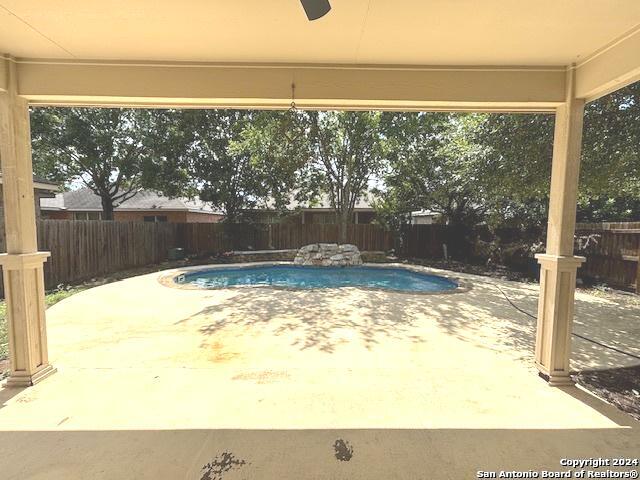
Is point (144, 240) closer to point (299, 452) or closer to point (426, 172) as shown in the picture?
point (426, 172)

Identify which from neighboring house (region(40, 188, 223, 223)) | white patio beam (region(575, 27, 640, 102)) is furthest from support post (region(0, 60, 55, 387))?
neighboring house (region(40, 188, 223, 223))

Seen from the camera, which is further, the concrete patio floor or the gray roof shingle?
the gray roof shingle

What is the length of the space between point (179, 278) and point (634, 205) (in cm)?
1507

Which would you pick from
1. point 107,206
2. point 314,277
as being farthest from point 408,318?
point 107,206

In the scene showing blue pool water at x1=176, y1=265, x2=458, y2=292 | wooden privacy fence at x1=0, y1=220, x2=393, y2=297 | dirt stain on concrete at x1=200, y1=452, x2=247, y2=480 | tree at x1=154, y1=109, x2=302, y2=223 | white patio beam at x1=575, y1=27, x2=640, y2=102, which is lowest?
blue pool water at x1=176, y1=265, x2=458, y2=292

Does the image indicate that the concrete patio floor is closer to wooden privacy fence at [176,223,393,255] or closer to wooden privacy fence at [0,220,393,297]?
wooden privacy fence at [0,220,393,297]

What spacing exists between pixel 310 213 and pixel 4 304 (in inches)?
599

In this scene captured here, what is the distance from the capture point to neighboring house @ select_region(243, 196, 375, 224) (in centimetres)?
1465

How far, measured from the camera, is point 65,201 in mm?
19328

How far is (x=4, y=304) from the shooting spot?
5.34 m

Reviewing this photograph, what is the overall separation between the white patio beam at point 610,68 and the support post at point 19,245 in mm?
4687

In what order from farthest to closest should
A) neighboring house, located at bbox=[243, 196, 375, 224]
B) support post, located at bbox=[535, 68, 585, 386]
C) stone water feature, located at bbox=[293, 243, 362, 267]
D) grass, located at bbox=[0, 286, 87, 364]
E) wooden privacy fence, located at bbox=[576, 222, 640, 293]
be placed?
neighboring house, located at bbox=[243, 196, 375, 224], stone water feature, located at bbox=[293, 243, 362, 267], wooden privacy fence, located at bbox=[576, 222, 640, 293], grass, located at bbox=[0, 286, 87, 364], support post, located at bbox=[535, 68, 585, 386]

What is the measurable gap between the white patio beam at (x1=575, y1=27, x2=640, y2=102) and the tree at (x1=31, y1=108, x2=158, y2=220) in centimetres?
1393

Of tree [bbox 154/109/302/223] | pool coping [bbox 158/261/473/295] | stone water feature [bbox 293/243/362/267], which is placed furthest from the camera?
tree [bbox 154/109/302/223]
